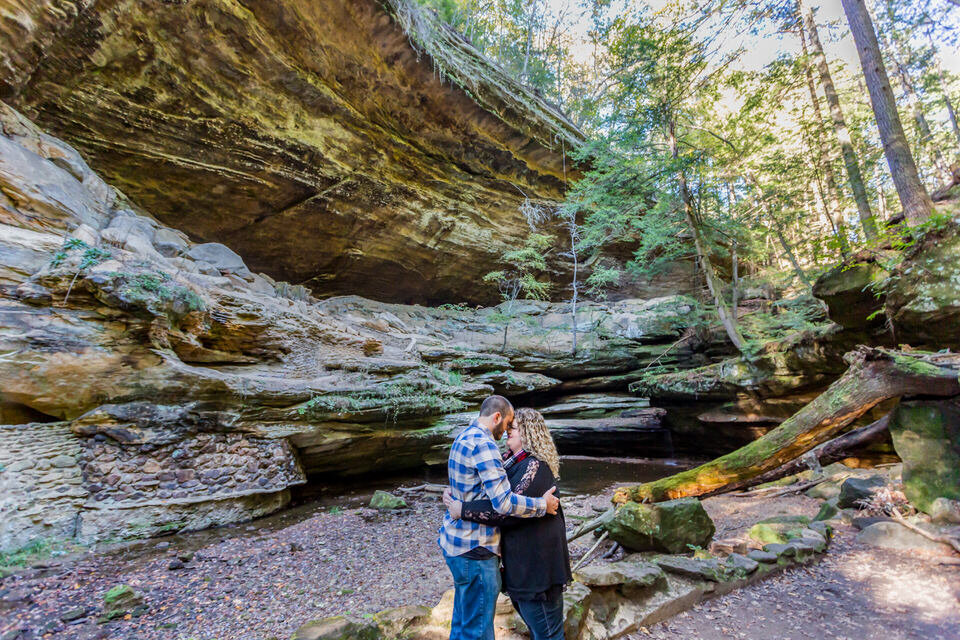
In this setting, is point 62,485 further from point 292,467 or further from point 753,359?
point 753,359

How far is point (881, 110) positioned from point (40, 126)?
1581 cm

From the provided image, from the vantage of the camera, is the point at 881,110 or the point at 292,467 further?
the point at 292,467

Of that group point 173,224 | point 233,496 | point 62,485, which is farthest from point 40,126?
point 233,496

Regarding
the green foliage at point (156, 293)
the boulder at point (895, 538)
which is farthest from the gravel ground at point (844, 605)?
the green foliage at point (156, 293)

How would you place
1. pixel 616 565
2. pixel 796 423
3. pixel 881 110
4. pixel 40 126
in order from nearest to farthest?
pixel 616 565
pixel 796 423
pixel 881 110
pixel 40 126

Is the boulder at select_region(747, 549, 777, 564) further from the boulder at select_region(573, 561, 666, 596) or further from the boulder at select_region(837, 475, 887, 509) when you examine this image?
the boulder at select_region(837, 475, 887, 509)

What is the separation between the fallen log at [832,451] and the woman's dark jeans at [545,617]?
447 centimetres

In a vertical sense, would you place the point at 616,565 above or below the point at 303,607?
above

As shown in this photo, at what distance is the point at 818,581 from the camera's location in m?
3.61

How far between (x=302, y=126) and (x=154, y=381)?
710cm

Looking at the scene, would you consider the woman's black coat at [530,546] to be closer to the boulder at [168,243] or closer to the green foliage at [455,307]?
the boulder at [168,243]

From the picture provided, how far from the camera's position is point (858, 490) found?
17.1 feet

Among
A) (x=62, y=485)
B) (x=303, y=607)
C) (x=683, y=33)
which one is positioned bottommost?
(x=303, y=607)

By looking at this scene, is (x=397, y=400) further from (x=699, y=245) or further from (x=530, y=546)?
(x=699, y=245)
